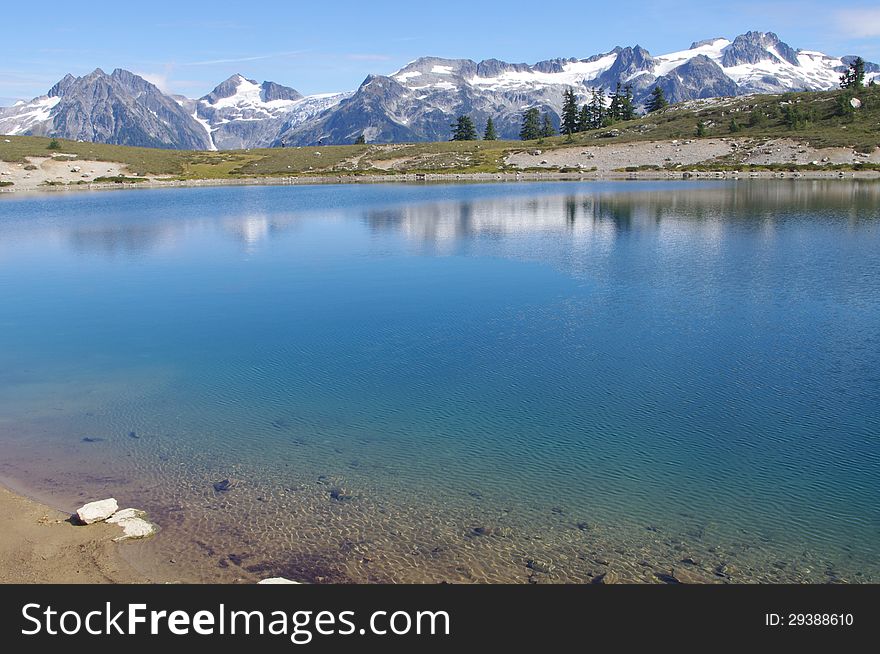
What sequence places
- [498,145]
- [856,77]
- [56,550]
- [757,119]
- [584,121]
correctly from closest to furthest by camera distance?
[56,550] → [757,119] → [856,77] → [498,145] → [584,121]

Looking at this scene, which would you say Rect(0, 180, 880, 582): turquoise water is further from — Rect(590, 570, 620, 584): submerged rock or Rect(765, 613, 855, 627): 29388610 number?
Rect(765, 613, 855, 627): 29388610 number

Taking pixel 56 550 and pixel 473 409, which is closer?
pixel 56 550

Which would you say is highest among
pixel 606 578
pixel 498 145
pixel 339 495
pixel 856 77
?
pixel 856 77

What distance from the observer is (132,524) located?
15125mm

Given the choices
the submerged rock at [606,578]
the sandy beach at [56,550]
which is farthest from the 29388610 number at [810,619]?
the sandy beach at [56,550]

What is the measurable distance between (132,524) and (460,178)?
126 meters

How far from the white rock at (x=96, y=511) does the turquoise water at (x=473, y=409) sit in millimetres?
999

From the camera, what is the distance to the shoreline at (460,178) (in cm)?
11564

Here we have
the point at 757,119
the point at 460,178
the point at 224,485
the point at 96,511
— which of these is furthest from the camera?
the point at 757,119

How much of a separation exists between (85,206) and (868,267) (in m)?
92.9

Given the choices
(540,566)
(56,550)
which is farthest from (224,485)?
(540,566)

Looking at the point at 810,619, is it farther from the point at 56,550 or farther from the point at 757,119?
the point at 757,119

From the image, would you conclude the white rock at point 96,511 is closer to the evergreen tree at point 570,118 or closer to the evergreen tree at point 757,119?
the evergreen tree at point 757,119

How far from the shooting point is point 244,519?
622 inches
